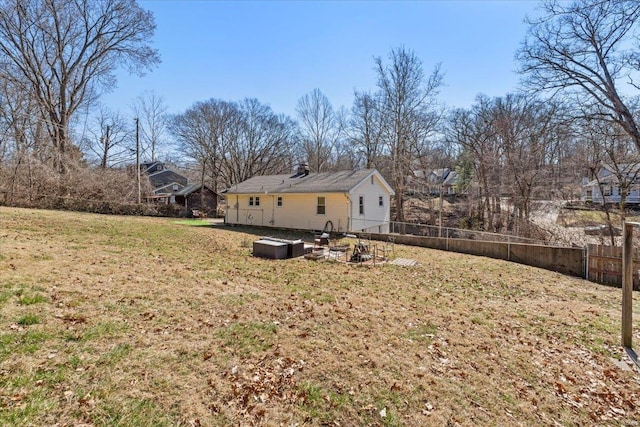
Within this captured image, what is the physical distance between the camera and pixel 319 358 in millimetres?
4012

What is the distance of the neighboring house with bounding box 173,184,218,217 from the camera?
93.5 feet

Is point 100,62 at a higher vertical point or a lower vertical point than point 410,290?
higher

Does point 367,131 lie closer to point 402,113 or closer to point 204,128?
point 402,113

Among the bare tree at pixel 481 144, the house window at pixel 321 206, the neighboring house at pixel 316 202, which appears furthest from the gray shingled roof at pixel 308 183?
the bare tree at pixel 481 144

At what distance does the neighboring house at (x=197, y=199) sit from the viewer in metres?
28.5

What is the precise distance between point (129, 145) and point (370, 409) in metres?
32.4

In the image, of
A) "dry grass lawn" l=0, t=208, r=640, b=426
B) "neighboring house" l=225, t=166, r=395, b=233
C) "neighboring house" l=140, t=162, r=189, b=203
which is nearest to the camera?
"dry grass lawn" l=0, t=208, r=640, b=426

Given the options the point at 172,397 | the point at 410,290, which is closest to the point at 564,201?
the point at 410,290

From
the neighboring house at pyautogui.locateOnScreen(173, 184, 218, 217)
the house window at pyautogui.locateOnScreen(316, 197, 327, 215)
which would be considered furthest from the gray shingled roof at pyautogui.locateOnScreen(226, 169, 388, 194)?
the neighboring house at pyautogui.locateOnScreen(173, 184, 218, 217)

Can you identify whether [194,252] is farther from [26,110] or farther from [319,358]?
[26,110]

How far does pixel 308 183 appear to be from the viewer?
20.0m

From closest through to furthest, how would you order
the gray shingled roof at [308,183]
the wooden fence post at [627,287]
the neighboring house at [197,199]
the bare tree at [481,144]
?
the wooden fence post at [627,287] → the gray shingled roof at [308,183] → the bare tree at [481,144] → the neighboring house at [197,199]

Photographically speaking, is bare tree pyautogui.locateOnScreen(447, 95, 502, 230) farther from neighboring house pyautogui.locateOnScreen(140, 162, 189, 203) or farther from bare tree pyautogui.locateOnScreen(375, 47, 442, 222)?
neighboring house pyautogui.locateOnScreen(140, 162, 189, 203)

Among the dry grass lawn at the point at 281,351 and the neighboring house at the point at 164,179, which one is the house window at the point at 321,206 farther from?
the neighboring house at the point at 164,179
